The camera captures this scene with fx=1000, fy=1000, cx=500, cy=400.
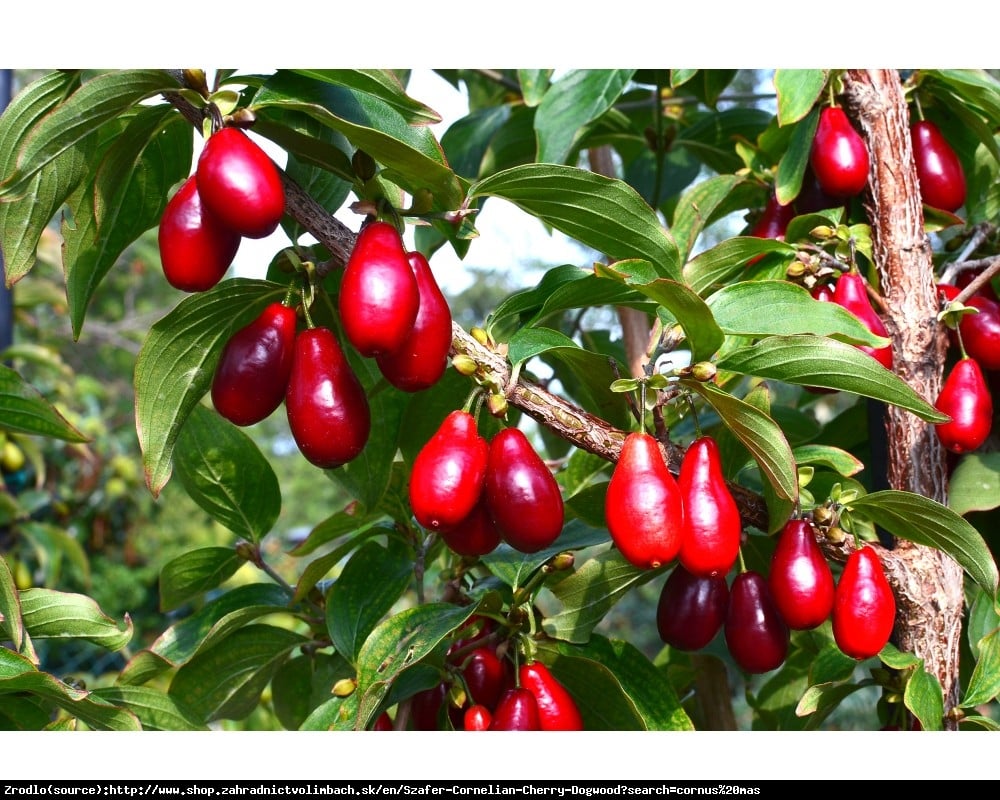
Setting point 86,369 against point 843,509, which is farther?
point 86,369

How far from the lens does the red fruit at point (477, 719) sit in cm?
103

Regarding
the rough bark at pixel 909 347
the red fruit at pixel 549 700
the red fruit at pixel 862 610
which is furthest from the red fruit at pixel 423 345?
the rough bark at pixel 909 347

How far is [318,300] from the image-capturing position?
105 cm

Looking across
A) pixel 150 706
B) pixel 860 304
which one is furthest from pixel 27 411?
pixel 860 304

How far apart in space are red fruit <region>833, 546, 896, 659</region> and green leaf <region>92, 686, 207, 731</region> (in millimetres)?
695

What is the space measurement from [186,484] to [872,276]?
919mm

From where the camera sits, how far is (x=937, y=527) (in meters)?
0.96

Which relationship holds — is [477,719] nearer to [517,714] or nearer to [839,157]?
[517,714]

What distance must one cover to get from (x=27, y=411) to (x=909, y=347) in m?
1.03

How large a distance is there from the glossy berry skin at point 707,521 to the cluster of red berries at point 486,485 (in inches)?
4.3

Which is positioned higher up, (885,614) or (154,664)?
(885,614)
